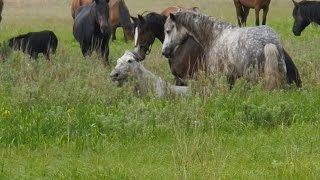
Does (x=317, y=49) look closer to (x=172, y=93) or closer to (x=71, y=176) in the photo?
(x=172, y=93)

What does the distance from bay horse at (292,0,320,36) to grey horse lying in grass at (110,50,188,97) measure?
28.9 ft

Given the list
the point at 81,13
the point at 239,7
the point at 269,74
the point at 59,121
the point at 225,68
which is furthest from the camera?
the point at 239,7

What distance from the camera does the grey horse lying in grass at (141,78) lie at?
9937mm

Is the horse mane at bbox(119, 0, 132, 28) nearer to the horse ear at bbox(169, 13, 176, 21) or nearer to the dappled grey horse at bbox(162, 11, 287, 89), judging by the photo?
the dappled grey horse at bbox(162, 11, 287, 89)

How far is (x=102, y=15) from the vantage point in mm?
14430

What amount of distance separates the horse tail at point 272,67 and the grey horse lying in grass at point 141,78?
3.99ft

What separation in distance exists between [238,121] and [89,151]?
1.94 metres

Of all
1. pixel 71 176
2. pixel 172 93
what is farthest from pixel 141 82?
pixel 71 176

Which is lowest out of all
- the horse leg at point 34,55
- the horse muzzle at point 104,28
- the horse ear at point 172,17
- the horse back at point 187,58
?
the horse leg at point 34,55

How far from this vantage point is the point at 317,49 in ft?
47.2

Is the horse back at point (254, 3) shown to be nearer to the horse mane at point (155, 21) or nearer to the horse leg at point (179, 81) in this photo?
the horse mane at point (155, 21)

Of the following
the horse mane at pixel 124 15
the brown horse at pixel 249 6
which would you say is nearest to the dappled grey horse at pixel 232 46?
the horse mane at pixel 124 15

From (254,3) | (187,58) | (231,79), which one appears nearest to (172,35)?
(187,58)

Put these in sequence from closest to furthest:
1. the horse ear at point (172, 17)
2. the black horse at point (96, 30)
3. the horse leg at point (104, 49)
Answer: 1. the horse ear at point (172, 17)
2. the black horse at point (96, 30)
3. the horse leg at point (104, 49)
